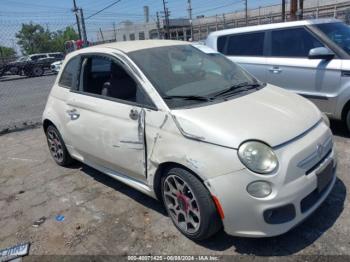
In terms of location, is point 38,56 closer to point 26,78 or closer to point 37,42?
point 26,78

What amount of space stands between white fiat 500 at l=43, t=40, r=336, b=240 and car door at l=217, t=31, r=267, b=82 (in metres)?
2.02

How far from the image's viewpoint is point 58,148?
15.8 ft

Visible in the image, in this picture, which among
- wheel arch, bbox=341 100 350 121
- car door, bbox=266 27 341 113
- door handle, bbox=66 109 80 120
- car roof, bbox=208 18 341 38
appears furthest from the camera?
car roof, bbox=208 18 341 38

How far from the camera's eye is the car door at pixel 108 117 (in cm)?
320

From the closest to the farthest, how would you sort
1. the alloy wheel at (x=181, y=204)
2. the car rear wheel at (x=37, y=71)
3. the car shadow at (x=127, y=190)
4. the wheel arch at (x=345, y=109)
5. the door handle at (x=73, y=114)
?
the alloy wheel at (x=181, y=204) → the car shadow at (x=127, y=190) → the door handle at (x=73, y=114) → the wheel arch at (x=345, y=109) → the car rear wheel at (x=37, y=71)

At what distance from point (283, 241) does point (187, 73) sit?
1.79 m

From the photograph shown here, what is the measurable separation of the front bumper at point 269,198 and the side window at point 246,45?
3.54 m

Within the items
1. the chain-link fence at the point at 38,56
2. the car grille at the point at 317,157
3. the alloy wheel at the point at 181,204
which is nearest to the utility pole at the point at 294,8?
the chain-link fence at the point at 38,56

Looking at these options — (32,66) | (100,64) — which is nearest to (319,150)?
(100,64)

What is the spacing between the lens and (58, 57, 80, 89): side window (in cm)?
417

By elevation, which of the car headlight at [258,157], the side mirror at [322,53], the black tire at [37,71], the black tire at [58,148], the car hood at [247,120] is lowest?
the black tire at [37,71]

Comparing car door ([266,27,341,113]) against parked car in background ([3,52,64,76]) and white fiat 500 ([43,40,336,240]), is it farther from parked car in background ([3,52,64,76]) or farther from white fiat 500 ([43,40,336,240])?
parked car in background ([3,52,64,76])

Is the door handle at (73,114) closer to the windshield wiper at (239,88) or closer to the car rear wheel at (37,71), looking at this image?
the windshield wiper at (239,88)

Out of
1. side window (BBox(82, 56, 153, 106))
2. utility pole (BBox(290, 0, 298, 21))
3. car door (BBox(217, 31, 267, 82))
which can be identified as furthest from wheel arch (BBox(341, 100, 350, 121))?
utility pole (BBox(290, 0, 298, 21))
